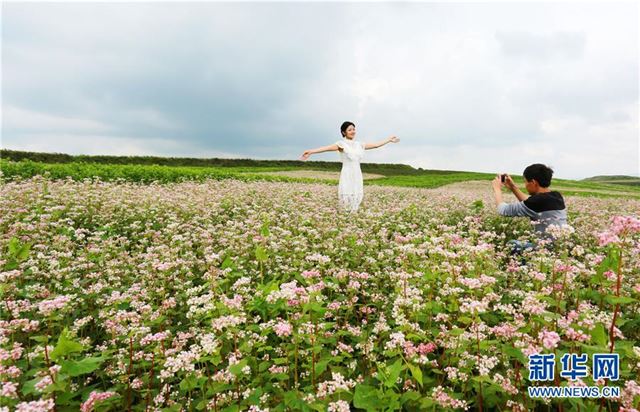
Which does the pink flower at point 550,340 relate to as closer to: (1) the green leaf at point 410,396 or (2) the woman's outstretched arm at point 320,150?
(1) the green leaf at point 410,396

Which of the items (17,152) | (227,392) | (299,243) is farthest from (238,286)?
(17,152)

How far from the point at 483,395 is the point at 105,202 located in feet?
35.2

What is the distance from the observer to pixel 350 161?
12.0 metres

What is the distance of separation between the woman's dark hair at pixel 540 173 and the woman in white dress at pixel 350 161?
17.4 ft

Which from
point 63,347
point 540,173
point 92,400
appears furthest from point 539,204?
Answer: point 63,347

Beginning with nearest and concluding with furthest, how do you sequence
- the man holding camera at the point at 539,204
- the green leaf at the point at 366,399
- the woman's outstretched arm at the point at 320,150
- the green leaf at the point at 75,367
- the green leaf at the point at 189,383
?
the green leaf at the point at 366,399 < the green leaf at the point at 75,367 < the green leaf at the point at 189,383 < the man holding camera at the point at 539,204 < the woman's outstretched arm at the point at 320,150

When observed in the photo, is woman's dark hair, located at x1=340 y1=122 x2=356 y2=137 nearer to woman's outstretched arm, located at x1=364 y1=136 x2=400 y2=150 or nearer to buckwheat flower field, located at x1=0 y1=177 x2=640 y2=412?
woman's outstretched arm, located at x1=364 y1=136 x2=400 y2=150

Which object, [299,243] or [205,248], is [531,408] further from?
[205,248]

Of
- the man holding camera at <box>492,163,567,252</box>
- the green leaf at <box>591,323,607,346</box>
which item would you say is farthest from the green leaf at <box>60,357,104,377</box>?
the man holding camera at <box>492,163,567,252</box>

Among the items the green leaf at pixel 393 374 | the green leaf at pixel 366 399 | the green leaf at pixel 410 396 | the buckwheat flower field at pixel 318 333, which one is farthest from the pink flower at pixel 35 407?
the green leaf at pixel 410 396

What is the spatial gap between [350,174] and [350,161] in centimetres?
44

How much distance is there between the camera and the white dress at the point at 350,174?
1195 centimetres

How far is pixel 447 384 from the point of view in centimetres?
368

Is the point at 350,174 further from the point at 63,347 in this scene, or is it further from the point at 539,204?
the point at 63,347
